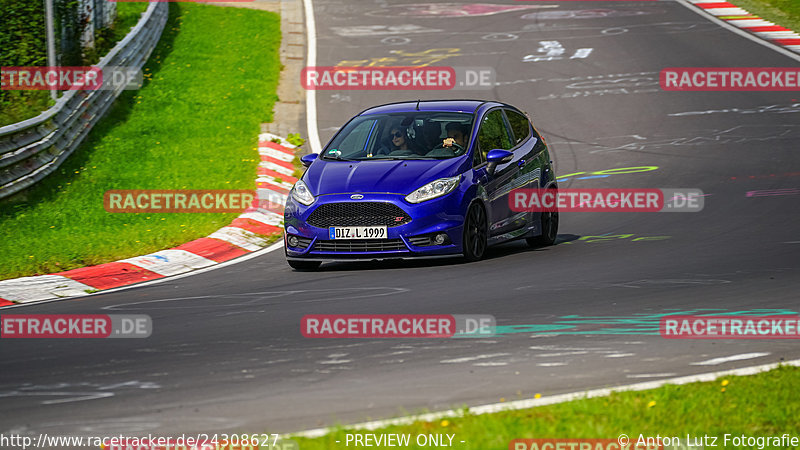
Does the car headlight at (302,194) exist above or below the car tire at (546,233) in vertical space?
above

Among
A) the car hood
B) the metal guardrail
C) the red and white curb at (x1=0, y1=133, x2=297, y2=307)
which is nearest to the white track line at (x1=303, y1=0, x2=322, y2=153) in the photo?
the red and white curb at (x1=0, y1=133, x2=297, y2=307)

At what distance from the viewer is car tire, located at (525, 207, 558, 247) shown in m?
13.4

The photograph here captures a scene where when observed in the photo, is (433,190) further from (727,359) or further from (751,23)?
(751,23)

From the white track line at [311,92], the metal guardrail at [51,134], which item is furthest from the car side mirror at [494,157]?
the white track line at [311,92]

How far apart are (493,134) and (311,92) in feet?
36.8

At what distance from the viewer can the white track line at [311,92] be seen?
20.1 m

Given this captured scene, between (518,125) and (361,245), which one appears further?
(518,125)

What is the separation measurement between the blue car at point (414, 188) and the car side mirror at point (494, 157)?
0.4 inches

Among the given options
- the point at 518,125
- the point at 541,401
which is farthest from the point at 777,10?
the point at 541,401

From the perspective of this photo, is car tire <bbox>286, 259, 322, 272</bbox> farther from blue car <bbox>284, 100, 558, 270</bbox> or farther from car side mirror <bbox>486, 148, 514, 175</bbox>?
car side mirror <bbox>486, 148, 514, 175</bbox>

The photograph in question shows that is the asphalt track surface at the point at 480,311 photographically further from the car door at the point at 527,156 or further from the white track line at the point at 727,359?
the car door at the point at 527,156

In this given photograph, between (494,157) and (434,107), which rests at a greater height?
(434,107)

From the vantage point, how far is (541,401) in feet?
19.9

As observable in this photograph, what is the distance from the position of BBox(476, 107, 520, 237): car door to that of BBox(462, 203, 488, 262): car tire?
0.16 metres
